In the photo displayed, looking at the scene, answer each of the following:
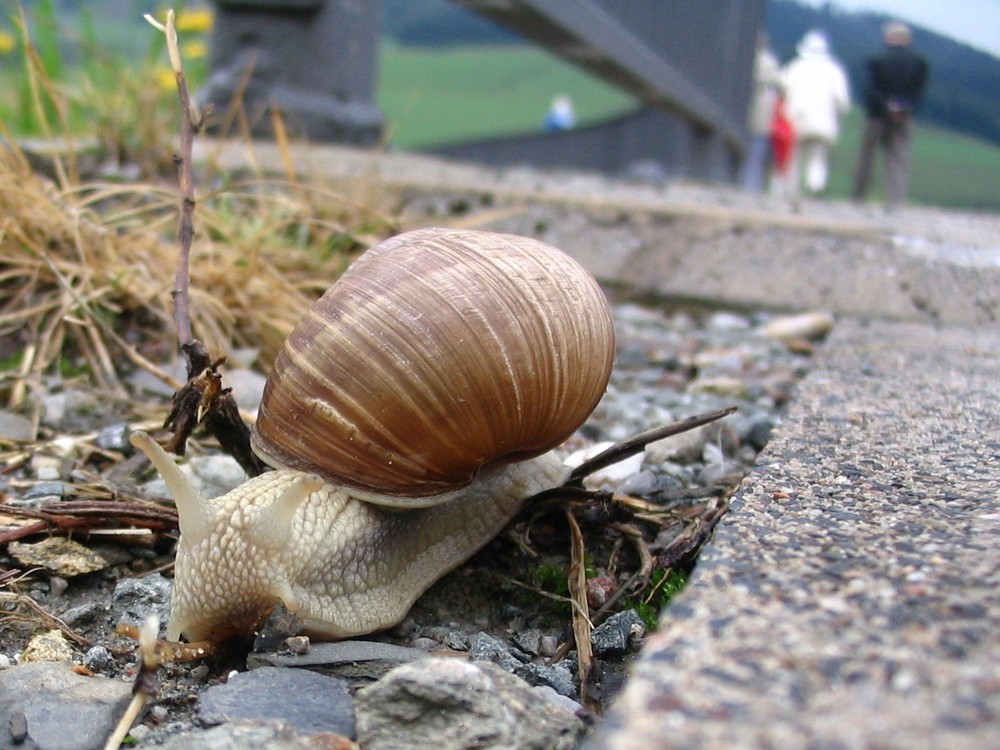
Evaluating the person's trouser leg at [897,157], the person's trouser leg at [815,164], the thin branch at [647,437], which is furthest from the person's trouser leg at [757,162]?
the thin branch at [647,437]

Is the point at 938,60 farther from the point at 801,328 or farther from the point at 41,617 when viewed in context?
the point at 41,617

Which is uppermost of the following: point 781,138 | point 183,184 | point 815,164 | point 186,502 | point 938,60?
point 938,60

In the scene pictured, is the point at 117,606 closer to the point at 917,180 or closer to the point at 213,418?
the point at 213,418

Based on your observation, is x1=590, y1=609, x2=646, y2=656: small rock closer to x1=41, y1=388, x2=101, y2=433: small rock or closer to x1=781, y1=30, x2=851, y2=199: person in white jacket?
x1=41, y1=388, x2=101, y2=433: small rock

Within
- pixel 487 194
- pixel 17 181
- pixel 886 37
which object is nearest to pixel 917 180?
pixel 886 37

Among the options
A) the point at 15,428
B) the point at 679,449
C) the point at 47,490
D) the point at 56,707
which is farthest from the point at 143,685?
the point at 679,449

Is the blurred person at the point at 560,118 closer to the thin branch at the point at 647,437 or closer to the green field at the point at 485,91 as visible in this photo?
the green field at the point at 485,91
